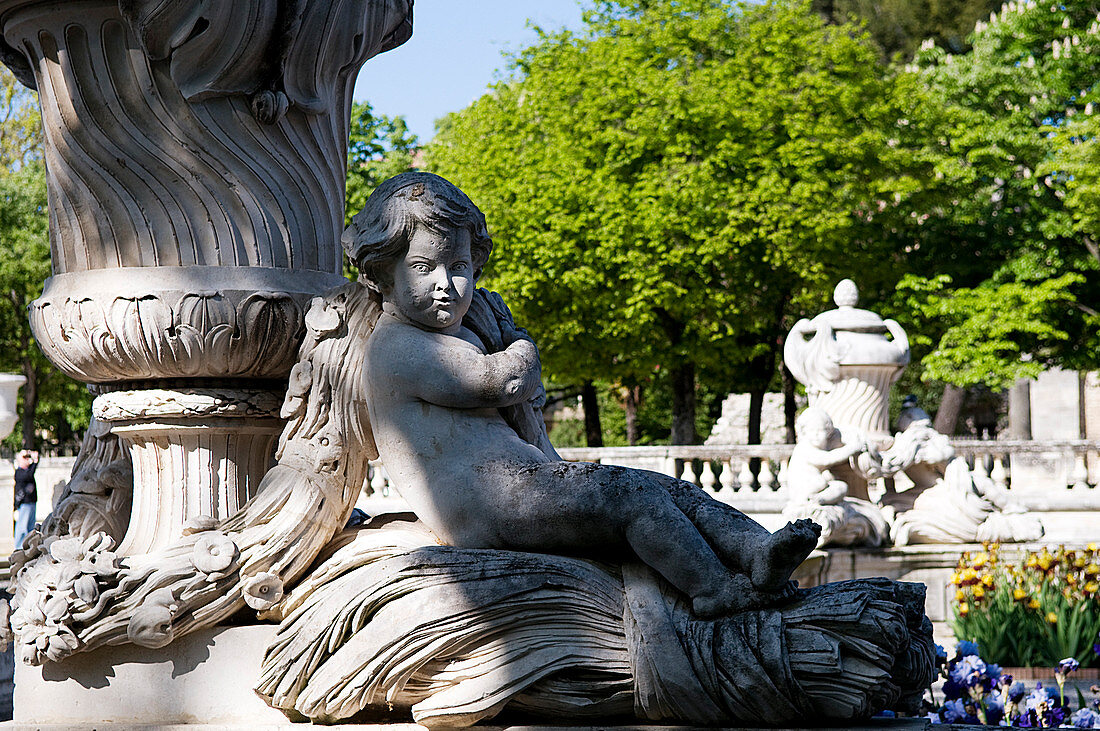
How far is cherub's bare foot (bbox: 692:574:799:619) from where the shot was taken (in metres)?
3.30

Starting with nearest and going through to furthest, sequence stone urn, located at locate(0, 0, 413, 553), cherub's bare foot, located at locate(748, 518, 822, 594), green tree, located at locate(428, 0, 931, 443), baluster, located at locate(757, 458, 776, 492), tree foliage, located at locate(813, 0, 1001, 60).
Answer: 1. cherub's bare foot, located at locate(748, 518, 822, 594)
2. stone urn, located at locate(0, 0, 413, 553)
3. baluster, located at locate(757, 458, 776, 492)
4. green tree, located at locate(428, 0, 931, 443)
5. tree foliage, located at locate(813, 0, 1001, 60)

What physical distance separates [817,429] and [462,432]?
26.1ft

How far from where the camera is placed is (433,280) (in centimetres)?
356

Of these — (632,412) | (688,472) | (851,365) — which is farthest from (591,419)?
(851,365)

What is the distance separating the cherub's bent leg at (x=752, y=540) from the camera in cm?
326

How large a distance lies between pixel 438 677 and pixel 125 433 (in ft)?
4.19

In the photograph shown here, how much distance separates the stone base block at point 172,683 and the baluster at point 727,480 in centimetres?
1362

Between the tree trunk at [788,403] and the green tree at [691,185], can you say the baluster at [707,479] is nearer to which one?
the green tree at [691,185]

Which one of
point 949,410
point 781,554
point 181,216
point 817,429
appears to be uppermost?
point 181,216

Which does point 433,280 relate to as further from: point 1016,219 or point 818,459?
point 1016,219

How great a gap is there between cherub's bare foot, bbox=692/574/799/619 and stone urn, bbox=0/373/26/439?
9440 millimetres

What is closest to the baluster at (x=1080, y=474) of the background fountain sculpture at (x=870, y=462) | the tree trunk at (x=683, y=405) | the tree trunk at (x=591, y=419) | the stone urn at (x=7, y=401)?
the background fountain sculpture at (x=870, y=462)

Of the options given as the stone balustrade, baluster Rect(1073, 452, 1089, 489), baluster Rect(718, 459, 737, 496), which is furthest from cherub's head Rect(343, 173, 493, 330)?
baluster Rect(1073, 452, 1089, 489)

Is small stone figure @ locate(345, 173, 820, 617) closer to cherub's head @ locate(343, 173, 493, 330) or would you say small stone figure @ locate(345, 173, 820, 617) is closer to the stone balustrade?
cherub's head @ locate(343, 173, 493, 330)
